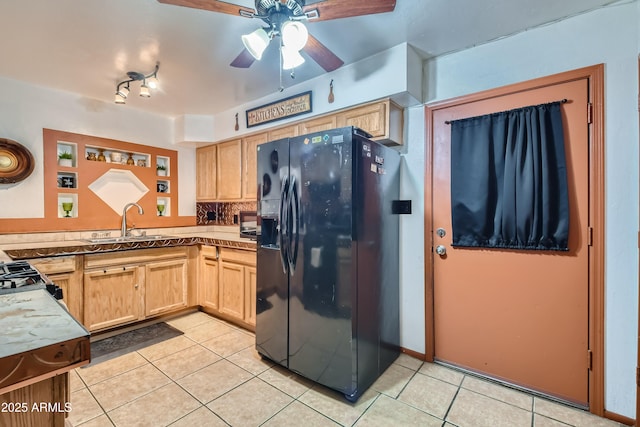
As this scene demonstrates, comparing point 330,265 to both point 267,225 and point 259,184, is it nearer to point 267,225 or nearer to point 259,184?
point 267,225

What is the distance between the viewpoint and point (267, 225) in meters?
2.30

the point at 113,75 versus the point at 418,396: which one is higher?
the point at 113,75

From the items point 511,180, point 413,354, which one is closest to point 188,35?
point 511,180

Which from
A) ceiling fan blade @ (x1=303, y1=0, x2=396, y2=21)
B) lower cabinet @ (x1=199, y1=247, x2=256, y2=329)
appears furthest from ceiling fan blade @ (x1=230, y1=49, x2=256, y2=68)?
lower cabinet @ (x1=199, y1=247, x2=256, y2=329)

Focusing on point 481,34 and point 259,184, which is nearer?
point 481,34

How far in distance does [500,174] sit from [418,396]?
158cm

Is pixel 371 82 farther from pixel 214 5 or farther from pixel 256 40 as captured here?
pixel 214 5

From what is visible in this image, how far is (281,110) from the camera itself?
2910mm

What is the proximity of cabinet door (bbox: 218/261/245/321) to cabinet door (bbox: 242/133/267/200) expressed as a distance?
84cm

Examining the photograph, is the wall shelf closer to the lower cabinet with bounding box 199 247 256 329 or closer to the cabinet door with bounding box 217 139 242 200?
the cabinet door with bounding box 217 139 242 200

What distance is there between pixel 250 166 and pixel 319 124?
1080 mm

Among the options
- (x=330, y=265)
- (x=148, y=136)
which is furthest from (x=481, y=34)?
(x=148, y=136)

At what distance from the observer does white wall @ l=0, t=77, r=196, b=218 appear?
105 inches

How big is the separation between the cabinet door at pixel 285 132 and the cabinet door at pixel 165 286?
169 cm
